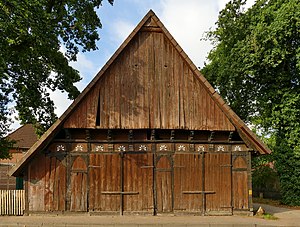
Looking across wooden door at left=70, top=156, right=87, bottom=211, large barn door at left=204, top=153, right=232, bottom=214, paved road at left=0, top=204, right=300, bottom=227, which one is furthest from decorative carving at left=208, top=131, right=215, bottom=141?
wooden door at left=70, top=156, right=87, bottom=211

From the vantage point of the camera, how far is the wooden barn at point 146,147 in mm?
13852

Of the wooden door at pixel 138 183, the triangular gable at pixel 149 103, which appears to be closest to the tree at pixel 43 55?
the triangular gable at pixel 149 103

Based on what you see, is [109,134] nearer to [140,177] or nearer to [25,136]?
[140,177]

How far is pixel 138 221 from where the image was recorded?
12.7m

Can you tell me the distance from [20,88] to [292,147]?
1697 cm

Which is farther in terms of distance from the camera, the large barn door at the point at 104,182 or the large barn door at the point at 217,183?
the large barn door at the point at 217,183

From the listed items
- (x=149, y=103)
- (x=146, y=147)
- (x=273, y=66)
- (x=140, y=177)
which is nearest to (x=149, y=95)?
(x=149, y=103)

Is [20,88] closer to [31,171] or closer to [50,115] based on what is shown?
[50,115]

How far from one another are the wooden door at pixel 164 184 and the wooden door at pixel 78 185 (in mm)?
3044

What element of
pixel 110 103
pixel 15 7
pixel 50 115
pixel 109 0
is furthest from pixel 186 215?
pixel 109 0

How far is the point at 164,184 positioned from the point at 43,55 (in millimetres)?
8704

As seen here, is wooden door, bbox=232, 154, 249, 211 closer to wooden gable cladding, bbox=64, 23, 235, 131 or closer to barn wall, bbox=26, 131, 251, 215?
barn wall, bbox=26, 131, 251, 215

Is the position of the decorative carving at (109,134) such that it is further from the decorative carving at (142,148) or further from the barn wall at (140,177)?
the decorative carving at (142,148)

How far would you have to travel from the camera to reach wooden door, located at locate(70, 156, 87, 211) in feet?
45.3
